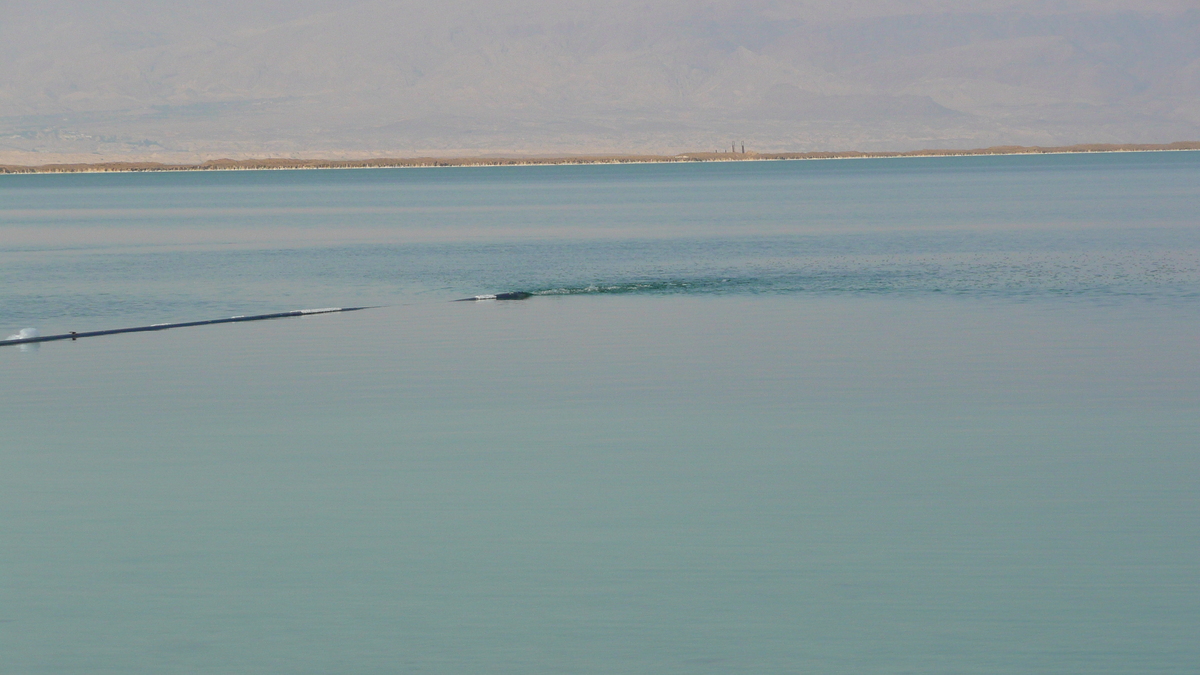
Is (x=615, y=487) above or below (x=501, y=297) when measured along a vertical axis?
below

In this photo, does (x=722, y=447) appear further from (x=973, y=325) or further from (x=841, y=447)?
(x=973, y=325)

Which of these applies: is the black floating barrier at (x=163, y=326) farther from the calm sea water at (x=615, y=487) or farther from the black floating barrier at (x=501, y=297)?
the black floating barrier at (x=501, y=297)

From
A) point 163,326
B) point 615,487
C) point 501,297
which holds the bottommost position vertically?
point 615,487

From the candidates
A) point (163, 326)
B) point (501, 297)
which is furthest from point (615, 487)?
point (501, 297)

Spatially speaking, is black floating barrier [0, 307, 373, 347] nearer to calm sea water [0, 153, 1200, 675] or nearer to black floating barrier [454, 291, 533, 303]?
calm sea water [0, 153, 1200, 675]

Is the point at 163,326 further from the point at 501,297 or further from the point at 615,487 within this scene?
the point at 615,487

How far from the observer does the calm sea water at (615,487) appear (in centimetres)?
1075

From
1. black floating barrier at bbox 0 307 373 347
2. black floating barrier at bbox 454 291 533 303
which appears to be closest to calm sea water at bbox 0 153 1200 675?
black floating barrier at bbox 0 307 373 347

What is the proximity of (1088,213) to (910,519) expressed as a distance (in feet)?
232

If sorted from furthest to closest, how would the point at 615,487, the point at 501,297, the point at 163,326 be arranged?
the point at 501,297 → the point at 163,326 → the point at 615,487

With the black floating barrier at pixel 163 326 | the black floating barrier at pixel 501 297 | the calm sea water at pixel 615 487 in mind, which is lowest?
the calm sea water at pixel 615 487

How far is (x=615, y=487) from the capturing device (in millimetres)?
15211

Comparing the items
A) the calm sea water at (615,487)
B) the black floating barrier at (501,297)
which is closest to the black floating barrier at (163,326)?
the calm sea water at (615,487)

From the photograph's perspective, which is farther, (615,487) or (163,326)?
(163,326)
